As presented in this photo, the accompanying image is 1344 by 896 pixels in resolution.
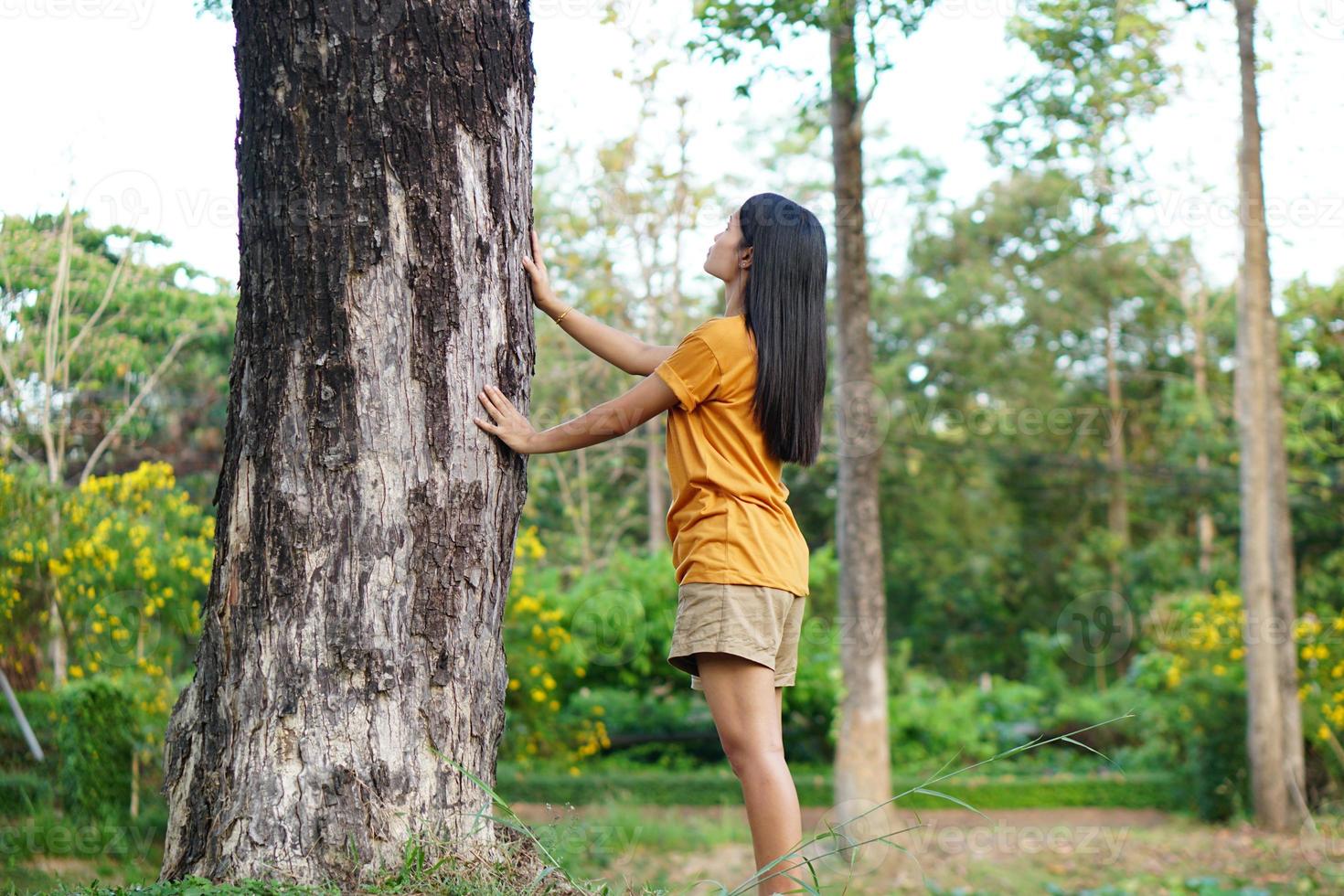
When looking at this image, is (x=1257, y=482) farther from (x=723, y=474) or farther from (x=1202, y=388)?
(x=1202, y=388)

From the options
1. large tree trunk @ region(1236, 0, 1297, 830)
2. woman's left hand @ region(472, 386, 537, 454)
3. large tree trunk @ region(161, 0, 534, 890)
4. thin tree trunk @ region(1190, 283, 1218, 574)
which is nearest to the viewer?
large tree trunk @ region(161, 0, 534, 890)

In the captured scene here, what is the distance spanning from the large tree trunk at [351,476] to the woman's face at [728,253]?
587mm

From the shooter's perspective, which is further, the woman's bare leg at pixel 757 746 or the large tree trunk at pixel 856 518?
the large tree trunk at pixel 856 518

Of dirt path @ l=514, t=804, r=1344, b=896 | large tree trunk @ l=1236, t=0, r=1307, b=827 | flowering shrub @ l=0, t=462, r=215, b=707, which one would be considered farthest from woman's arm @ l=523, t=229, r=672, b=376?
large tree trunk @ l=1236, t=0, r=1307, b=827

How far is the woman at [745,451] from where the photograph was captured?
93.9 inches

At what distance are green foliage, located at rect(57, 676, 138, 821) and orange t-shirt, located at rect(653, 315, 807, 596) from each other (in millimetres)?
5082

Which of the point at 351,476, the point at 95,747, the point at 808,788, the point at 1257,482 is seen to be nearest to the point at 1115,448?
the point at 1257,482

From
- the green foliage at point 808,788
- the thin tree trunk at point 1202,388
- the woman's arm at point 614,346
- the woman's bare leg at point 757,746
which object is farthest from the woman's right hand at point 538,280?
the thin tree trunk at point 1202,388

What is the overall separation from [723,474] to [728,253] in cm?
53

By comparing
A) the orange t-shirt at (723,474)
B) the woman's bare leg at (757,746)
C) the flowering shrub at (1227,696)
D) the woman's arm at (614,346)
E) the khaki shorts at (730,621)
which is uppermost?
the woman's arm at (614,346)

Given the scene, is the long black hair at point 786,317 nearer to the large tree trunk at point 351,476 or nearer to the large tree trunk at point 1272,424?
the large tree trunk at point 351,476

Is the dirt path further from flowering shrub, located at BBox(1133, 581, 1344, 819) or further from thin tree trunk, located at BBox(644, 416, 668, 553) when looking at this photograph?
thin tree trunk, located at BBox(644, 416, 668, 553)

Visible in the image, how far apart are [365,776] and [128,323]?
607cm

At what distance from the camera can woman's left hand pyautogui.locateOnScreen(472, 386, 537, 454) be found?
7.54 ft
